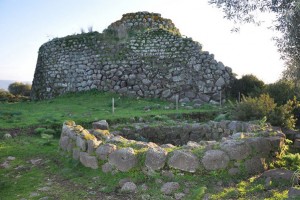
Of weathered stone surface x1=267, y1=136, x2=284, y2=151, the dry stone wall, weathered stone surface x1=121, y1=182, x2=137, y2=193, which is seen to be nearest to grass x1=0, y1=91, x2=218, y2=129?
the dry stone wall

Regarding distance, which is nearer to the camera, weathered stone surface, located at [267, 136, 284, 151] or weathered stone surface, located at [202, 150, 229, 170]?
weathered stone surface, located at [202, 150, 229, 170]

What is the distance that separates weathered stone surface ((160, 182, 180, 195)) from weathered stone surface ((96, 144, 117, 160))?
1603mm

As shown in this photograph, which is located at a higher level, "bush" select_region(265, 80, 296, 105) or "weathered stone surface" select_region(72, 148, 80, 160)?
"bush" select_region(265, 80, 296, 105)

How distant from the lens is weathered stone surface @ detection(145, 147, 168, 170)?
7.91 meters

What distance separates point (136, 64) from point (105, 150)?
48.7 feet

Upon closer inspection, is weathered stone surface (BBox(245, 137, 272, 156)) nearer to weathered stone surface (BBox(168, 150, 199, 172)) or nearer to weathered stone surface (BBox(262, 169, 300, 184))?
weathered stone surface (BBox(262, 169, 300, 184))

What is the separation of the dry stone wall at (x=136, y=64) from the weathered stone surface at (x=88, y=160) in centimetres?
1330

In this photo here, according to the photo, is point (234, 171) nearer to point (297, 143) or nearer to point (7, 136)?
point (297, 143)

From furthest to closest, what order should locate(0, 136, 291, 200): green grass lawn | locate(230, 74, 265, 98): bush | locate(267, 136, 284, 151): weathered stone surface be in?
locate(230, 74, 265, 98): bush, locate(267, 136, 284, 151): weathered stone surface, locate(0, 136, 291, 200): green grass lawn

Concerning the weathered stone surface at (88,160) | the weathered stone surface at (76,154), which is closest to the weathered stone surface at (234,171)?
the weathered stone surface at (88,160)

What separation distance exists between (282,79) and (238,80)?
5.67 m

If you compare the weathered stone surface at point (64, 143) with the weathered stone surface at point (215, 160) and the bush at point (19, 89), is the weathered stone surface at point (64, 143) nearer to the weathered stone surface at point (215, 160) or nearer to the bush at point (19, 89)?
the weathered stone surface at point (215, 160)

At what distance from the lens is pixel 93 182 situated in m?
8.09

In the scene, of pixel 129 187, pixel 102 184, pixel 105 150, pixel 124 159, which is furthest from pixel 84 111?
pixel 129 187
